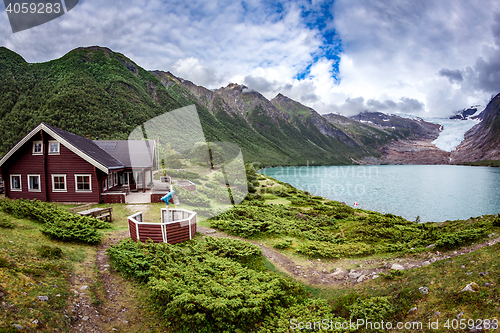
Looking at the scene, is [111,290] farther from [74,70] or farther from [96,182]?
[74,70]

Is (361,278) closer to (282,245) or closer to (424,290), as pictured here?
(424,290)

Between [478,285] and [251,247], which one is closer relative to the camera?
[478,285]

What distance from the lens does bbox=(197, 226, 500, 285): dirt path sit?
9.59 m

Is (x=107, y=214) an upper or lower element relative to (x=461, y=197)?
upper

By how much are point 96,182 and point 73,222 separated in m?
11.8

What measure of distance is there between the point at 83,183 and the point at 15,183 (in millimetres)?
6176

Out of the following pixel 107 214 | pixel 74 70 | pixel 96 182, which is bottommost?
pixel 107 214

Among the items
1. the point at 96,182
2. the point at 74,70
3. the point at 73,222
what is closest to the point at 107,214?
the point at 73,222

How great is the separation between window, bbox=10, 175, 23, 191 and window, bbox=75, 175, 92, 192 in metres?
5.06

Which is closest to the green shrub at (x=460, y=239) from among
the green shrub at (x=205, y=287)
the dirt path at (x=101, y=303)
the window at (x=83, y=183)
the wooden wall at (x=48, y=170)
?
the green shrub at (x=205, y=287)

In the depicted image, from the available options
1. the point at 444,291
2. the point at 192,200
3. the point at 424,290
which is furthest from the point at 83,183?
the point at 444,291

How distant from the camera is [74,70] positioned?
471ft

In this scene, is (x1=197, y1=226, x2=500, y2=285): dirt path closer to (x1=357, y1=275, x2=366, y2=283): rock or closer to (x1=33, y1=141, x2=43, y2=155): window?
(x1=357, y1=275, x2=366, y2=283): rock

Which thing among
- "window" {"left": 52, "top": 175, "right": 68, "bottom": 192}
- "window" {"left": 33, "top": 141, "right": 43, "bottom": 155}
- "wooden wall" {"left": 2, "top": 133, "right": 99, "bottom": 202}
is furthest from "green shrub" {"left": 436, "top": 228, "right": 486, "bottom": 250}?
"window" {"left": 33, "top": 141, "right": 43, "bottom": 155}
